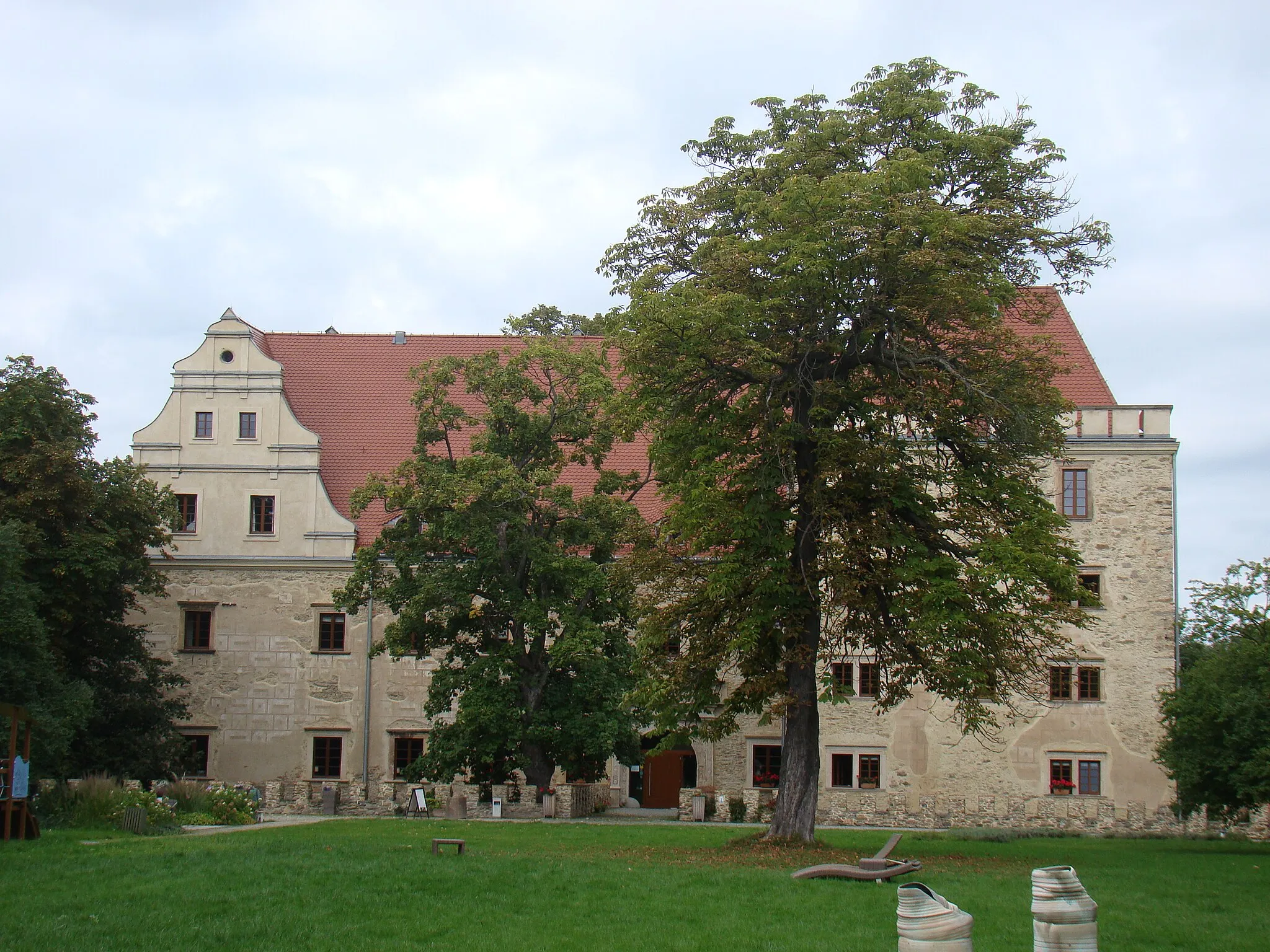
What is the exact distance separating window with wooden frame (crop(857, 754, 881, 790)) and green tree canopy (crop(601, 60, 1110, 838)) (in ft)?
41.3

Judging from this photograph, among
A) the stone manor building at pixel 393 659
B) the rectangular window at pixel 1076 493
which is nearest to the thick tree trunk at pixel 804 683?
the stone manor building at pixel 393 659

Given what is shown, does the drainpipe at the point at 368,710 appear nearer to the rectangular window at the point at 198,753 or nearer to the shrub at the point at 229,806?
the rectangular window at the point at 198,753

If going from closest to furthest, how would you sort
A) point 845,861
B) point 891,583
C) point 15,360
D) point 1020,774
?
1. point 845,861
2. point 891,583
3. point 15,360
4. point 1020,774

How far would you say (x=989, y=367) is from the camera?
1928cm

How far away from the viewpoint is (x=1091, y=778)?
32.2m

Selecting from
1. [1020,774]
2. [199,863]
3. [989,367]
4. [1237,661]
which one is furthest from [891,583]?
[1020,774]

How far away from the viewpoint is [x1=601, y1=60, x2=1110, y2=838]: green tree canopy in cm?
1830

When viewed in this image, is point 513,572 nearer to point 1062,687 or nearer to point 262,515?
point 262,515

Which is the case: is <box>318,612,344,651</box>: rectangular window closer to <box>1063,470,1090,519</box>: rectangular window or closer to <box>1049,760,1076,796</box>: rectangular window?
<box>1049,760,1076,796</box>: rectangular window

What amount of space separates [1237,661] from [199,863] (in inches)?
717

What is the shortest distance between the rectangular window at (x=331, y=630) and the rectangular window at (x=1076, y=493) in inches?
766

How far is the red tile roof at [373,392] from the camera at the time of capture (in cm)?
3497

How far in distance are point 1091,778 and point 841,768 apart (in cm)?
629

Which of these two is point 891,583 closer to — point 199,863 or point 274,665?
point 199,863
